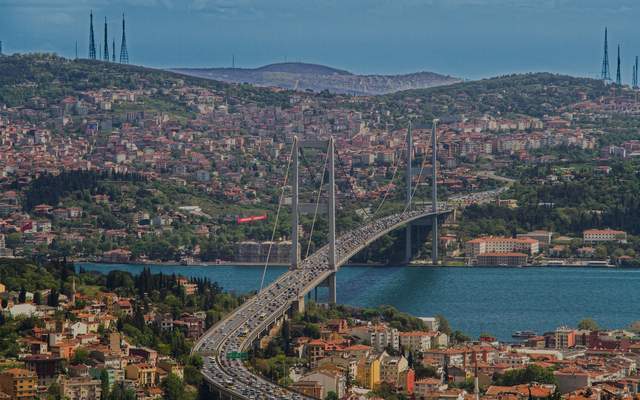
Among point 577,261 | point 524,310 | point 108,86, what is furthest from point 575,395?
point 108,86

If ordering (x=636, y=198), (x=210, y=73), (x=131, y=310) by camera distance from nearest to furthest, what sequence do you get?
(x=131, y=310)
(x=636, y=198)
(x=210, y=73)

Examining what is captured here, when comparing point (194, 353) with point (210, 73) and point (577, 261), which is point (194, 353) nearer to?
point (577, 261)

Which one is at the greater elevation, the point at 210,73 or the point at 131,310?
the point at 210,73

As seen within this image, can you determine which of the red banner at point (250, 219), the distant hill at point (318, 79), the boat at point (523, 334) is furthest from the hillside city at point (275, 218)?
the distant hill at point (318, 79)

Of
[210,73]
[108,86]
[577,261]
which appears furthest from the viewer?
[210,73]

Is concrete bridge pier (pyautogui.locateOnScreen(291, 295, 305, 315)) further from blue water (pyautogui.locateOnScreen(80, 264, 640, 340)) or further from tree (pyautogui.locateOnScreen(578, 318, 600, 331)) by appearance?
tree (pyautogui.locateOnScreen(578, 318, 600, 331))

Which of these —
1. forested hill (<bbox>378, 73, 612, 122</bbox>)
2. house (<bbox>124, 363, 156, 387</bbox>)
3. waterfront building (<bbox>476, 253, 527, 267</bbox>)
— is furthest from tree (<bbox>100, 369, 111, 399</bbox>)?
forested hill (<bbox>378, 73, 612, 122</bbox>)

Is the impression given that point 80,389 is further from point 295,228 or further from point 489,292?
point 489,292

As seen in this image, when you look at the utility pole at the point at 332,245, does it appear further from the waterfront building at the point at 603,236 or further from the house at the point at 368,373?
the waterfront building at the point at 603,236
